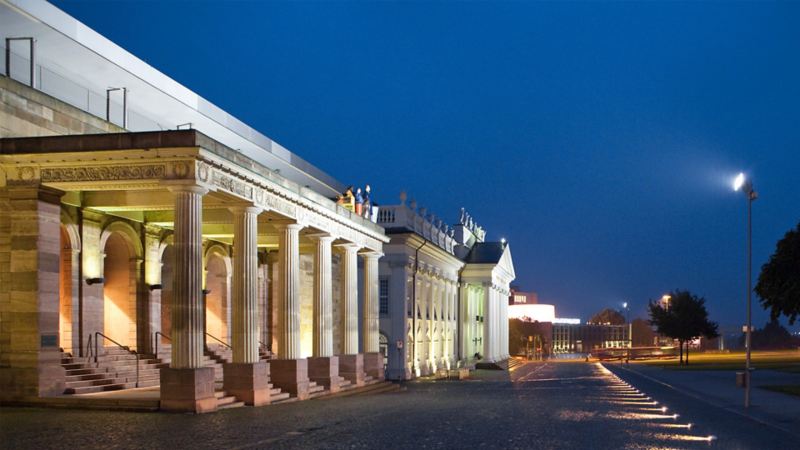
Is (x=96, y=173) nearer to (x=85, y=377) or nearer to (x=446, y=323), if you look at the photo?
(x=85, y=377)

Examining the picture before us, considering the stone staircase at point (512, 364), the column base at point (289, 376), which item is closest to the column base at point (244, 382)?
the column base at point (289, 376)

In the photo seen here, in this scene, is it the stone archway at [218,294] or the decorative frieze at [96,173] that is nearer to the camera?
the decorative frieze at [96,173]

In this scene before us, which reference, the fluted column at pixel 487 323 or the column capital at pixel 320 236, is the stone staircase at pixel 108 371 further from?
the fluted column at pixel 487 323

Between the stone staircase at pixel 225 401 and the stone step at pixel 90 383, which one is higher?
the stone step at pixel 90 383

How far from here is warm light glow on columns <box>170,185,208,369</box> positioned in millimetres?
22984

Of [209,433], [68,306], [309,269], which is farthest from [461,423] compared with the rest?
[309,269]

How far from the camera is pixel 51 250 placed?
23109mm

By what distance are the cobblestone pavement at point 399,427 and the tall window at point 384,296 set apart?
82.7ft

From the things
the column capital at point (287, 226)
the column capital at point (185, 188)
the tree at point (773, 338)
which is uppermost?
the column capital at point (185, 188)

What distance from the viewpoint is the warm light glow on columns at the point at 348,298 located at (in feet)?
123

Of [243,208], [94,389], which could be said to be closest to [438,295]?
[243,208]

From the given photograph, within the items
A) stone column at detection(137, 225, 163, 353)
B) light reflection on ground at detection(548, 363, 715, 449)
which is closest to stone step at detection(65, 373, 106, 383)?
stone column at detection(137, 225, 163, 353)

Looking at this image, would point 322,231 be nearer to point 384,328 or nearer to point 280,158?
point 280,158

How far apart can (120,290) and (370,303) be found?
13662 millimetres
